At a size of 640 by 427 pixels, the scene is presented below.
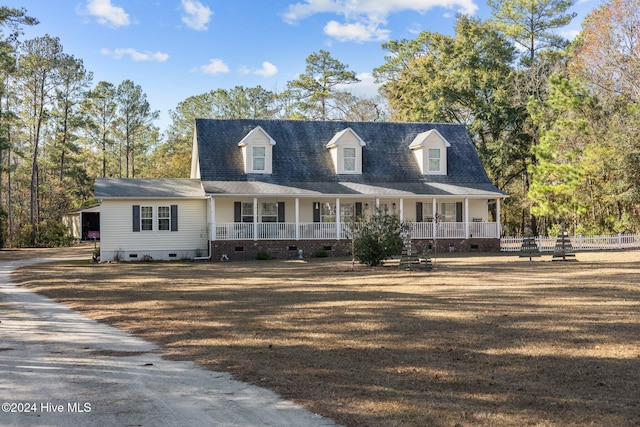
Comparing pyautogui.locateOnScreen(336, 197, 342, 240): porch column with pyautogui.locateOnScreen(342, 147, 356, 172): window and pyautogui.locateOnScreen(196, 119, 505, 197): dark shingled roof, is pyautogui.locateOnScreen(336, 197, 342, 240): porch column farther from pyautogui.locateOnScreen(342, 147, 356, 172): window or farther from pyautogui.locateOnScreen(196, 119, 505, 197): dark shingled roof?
pyautogui.locateOnScreen(342, 147, 356, 172): window

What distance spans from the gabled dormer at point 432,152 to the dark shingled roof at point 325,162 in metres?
0.36

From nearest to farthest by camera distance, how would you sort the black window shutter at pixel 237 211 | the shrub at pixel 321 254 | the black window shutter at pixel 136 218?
1. the black window shutter at pixel 136 218
2. the shrub at pixel 321 254
3. the black window shutter at pixel 237 211

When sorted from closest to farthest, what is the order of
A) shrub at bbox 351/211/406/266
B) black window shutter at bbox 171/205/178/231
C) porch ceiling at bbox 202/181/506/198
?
shrub at bbox 351/211/406/266
porch ceiling at bbox 202/181/506/198
black window shutter at bbox 171/205/178/231

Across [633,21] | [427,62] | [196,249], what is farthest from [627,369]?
[427,62]

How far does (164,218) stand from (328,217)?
8017 millimetres

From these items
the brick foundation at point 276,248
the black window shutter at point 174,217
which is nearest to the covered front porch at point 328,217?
the brick foundation at point 276,248

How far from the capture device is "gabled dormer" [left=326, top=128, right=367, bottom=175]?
103 ft

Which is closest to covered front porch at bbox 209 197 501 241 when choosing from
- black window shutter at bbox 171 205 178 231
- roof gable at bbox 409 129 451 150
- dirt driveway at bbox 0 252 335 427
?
black window shutter at bbox 171 205 178 231

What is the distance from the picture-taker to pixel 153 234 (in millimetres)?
28250

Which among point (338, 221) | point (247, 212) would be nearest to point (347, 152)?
point (338, 221)

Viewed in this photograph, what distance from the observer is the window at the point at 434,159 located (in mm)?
32719

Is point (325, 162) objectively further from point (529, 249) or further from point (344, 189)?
point (529, 249)

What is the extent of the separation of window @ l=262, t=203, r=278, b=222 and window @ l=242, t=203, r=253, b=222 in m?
0.64

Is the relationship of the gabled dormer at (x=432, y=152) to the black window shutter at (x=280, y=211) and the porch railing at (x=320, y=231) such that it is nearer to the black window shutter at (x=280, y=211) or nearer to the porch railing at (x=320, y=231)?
the porch railing at (x=320, y=231)
